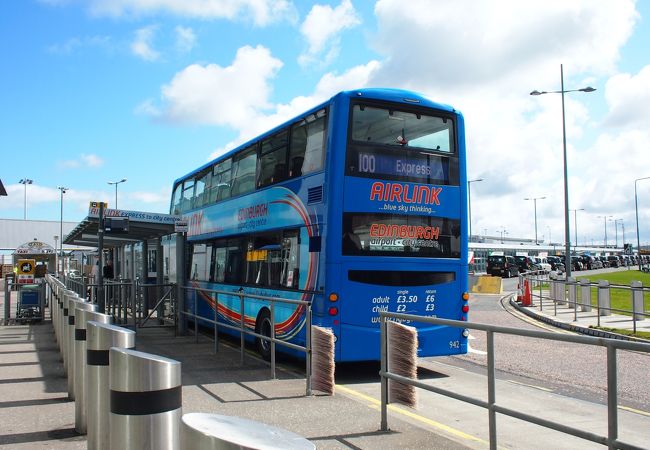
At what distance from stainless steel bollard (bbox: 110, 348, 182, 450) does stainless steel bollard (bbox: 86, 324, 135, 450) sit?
1.43 m

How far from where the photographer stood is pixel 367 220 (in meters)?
9.15

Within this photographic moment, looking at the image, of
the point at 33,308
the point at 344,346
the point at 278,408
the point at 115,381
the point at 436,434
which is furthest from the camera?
the point at 33,308

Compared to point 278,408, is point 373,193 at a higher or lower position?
higher

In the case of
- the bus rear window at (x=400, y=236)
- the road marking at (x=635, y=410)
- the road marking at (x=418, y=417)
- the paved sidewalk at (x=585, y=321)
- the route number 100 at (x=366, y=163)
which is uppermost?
the route number 100 at (x=366, y=163)

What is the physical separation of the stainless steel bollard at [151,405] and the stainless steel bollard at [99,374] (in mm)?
1428

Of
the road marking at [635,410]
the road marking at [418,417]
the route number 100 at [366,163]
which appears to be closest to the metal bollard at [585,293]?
the route number 100 at [366,163]

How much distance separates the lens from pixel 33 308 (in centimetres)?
1656

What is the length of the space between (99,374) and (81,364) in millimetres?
1296

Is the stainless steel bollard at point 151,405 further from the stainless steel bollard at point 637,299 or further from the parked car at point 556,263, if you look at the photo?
the parked car at point 556,263

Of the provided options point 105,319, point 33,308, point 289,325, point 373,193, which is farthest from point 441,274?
point 33,308

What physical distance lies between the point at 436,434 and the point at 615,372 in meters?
2.29

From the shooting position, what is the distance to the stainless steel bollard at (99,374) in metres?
4.49

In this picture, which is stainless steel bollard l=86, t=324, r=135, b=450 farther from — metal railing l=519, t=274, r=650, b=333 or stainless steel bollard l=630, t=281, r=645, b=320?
stainless steel bollard l=630, t=281, r=645, b=320

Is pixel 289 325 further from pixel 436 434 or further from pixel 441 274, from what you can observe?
pixel 436 434
